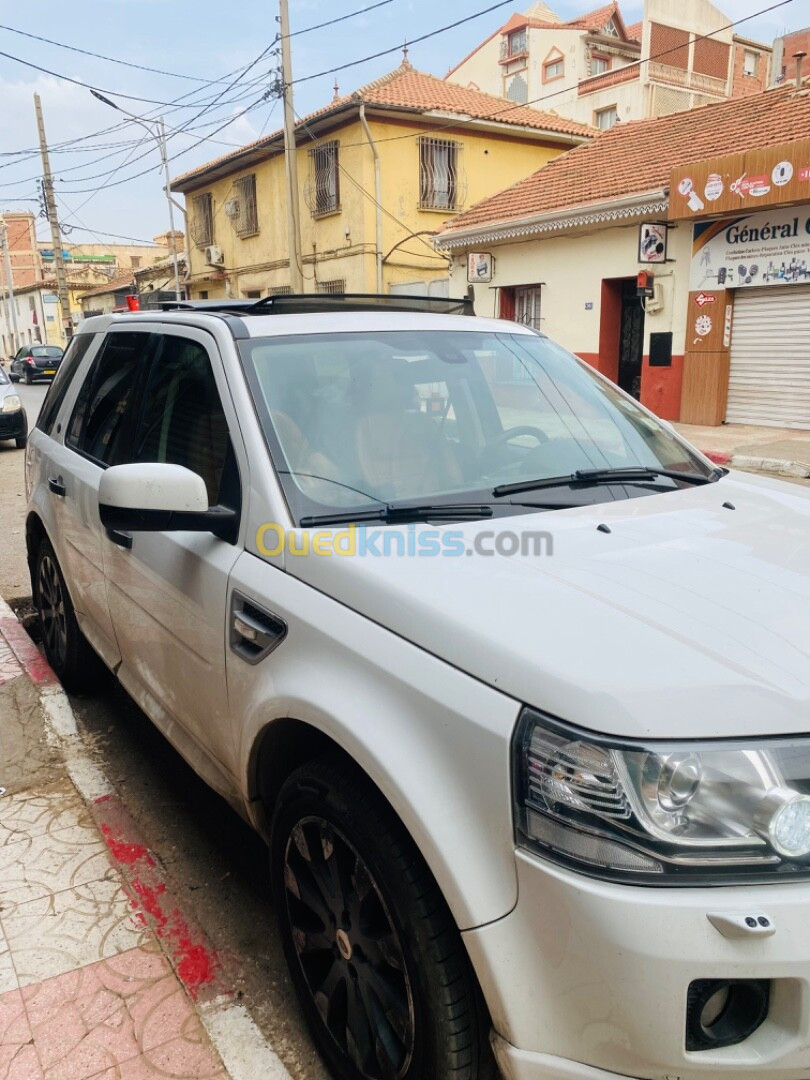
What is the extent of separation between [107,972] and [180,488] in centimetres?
136

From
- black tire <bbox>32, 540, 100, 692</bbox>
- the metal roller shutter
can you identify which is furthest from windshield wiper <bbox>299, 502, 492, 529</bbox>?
the metal roller shutter

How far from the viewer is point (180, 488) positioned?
2.23 meters

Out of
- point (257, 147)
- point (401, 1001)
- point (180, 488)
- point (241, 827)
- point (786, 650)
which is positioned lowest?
point (241, 827)

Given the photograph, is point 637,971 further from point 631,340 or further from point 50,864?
point 631,340

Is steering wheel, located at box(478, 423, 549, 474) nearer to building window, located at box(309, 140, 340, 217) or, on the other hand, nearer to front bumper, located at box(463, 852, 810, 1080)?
front bumper, located at box(463, 852, 810, 1080)

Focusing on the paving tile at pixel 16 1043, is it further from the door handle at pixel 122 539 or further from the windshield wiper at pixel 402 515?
the windshield wiper at pixel 402 515

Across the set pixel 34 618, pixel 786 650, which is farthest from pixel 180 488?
pixel 34 618

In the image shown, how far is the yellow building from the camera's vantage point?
22219 mm

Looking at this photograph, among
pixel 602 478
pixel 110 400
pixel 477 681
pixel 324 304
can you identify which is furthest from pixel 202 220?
pixel 477 681

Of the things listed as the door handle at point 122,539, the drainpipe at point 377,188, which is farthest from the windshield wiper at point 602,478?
the drainpipe at point 377,188

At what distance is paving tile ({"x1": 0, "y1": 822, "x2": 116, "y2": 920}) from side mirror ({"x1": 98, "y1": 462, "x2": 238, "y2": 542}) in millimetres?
1304

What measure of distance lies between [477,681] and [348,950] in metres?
0.77

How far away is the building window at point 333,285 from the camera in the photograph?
2389cm

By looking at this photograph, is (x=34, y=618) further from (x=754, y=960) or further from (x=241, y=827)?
(x=754, y=960)
